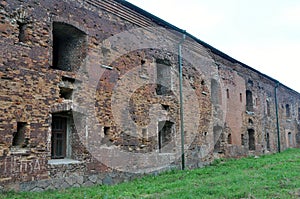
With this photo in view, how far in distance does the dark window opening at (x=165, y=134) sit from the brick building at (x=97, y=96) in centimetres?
4

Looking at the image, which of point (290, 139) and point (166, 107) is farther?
point (290, 139)

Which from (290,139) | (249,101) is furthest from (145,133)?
(290,139)

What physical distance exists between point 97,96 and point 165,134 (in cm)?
427

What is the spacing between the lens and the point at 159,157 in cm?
1202

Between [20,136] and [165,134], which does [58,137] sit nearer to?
[20,136]

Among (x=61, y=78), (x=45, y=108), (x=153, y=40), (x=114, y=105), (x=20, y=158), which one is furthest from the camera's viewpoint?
(x=153, y=40)

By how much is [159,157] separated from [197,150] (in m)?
2.92

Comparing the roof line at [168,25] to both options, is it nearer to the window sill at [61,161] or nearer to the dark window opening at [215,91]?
the dark window opening at [215,91]

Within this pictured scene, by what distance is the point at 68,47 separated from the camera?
10.0 m

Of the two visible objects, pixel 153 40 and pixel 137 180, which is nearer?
pixel 137 180

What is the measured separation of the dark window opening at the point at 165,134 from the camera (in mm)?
12959

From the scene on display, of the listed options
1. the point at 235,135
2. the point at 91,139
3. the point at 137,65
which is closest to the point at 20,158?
the point at 91,139

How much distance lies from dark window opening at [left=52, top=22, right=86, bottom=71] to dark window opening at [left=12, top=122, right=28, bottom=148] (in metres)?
2.51

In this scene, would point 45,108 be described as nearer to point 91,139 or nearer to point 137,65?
point 91,139
